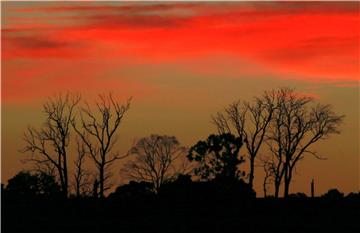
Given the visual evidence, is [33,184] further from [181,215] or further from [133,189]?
[181,215]

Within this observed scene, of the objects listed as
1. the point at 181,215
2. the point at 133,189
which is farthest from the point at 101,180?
the point at 181,215

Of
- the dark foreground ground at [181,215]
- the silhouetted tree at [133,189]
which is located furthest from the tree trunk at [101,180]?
the dark foreground ground at [181,215]

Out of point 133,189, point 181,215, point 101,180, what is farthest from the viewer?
point 133,189

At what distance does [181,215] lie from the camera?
186 ft

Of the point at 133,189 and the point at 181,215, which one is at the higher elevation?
the point at 133,189

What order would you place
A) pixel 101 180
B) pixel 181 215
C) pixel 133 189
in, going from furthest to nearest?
pixel 133 189 < pixel 101 180 < pixel 181 215

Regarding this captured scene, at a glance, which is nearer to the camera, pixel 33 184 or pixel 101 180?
pixel 101 180

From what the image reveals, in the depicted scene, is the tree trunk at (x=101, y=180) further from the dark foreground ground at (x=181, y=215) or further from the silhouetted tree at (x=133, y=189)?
the dark foreground ground at (x=181, y=215)

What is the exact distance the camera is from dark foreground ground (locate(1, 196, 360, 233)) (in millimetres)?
49281

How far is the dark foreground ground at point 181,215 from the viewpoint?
4928cm

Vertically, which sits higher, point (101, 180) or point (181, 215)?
point (101, 180)

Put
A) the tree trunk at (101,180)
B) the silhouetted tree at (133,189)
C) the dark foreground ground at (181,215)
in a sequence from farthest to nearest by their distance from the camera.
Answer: the silhouetted tree at (133,189)
the tree trunk at (101,180)
the dark foreground ground at (181,215)

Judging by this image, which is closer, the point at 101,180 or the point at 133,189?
the point at 101,180

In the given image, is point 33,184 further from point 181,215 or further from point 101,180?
point 181,215
